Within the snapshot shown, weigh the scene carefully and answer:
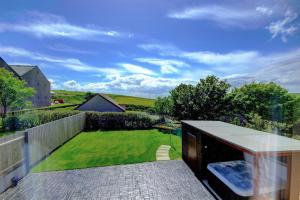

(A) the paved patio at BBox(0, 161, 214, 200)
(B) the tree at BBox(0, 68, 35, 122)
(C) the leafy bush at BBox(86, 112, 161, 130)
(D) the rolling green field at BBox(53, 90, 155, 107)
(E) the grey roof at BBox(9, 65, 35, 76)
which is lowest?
(A) the paved patio at BBox(0, 161, 214, 200)

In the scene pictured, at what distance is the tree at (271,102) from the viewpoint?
29.7 m

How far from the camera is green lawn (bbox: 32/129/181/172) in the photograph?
1008 cm

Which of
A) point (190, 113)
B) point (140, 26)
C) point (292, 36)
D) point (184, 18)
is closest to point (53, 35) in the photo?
point (140, 26)

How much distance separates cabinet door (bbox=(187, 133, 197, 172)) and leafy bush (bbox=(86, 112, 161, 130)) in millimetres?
12152

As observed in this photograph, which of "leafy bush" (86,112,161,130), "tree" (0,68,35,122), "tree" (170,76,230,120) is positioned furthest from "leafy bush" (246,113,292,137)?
"tree" (0,68,35,122)

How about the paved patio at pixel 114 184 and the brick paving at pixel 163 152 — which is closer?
the paved patio at pixel 114 184

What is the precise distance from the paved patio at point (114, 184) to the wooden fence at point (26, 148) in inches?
20.6

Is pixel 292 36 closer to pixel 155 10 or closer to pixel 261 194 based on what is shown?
pixel 155 10

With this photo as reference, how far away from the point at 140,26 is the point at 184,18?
109 inches

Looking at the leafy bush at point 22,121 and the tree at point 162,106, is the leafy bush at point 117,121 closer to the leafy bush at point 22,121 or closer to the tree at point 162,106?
the leafy bush at point 22,121

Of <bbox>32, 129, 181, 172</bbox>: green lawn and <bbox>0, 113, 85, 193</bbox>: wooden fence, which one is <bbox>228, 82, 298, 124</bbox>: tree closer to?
<bbox>32, 129, 181, 172</bbox>: green lawn

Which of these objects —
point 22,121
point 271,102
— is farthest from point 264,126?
point 22,121

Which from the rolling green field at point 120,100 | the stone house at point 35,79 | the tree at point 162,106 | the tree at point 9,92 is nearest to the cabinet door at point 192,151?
the tree at point 162,106

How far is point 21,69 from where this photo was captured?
34.7m
